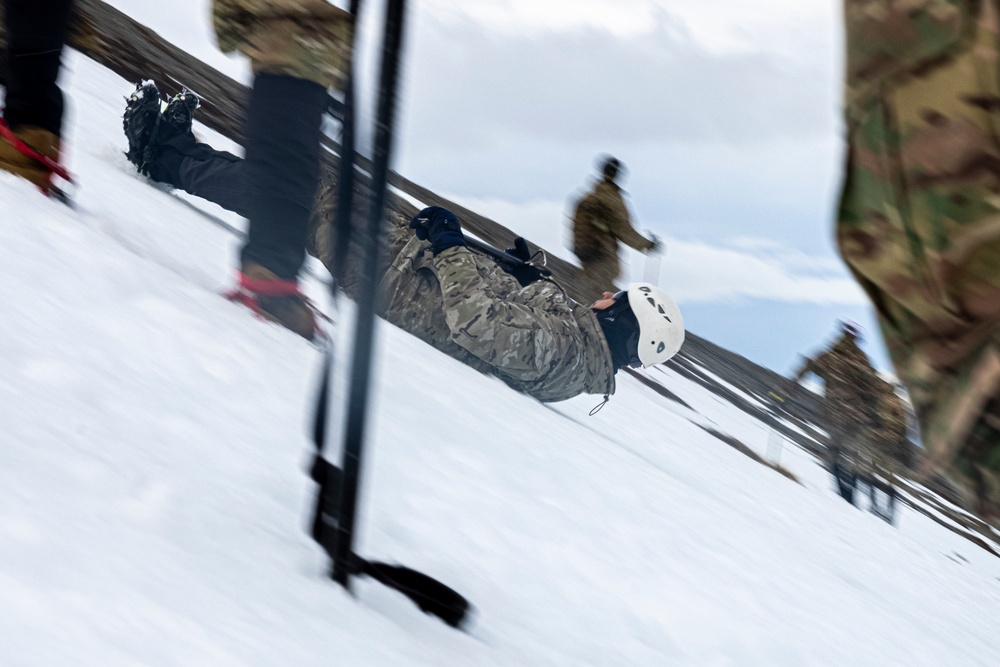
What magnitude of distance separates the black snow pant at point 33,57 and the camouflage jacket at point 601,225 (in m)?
5.89

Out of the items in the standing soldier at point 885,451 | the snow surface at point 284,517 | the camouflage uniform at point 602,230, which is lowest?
the snow surface at point 284,517

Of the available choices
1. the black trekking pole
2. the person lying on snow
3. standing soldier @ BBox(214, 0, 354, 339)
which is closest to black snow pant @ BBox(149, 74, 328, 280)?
standing soldier @ BBox(214, 0, 354, 339)

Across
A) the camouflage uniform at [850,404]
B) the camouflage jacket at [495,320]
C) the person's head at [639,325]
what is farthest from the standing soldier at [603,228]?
the camouflage jacket at [495,320]

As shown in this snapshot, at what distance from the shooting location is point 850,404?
894cm

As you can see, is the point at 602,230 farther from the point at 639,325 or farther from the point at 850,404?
the point at 639,325

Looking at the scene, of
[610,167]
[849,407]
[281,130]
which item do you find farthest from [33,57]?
[849,407]

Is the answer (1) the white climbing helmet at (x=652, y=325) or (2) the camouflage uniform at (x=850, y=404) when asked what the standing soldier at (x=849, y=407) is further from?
(1) the white climbing helmet at (x=652, y=325)

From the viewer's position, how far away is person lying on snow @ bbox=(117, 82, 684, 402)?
3.64 m

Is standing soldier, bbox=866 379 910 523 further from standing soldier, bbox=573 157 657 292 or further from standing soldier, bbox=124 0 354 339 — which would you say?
standing soldier, bbox=124 0 354 339

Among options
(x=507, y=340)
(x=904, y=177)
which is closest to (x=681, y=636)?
(x=904, y=177)

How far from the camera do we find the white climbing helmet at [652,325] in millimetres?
4191

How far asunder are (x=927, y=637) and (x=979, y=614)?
52.7 inches

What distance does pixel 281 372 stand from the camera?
1.80 meters

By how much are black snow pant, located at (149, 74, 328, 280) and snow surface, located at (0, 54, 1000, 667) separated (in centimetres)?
19
